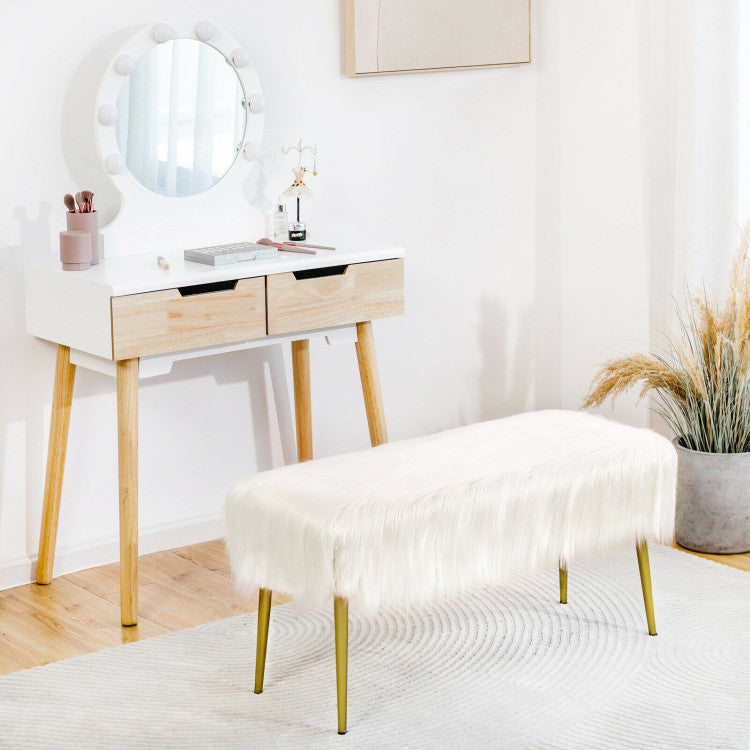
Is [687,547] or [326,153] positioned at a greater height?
[326,153]

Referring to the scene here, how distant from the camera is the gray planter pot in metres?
3.30

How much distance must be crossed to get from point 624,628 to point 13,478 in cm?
153

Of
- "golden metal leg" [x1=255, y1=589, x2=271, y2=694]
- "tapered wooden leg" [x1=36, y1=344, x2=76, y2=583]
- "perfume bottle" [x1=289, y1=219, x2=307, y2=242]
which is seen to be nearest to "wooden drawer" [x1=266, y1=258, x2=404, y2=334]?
"perfume bottle" [x1=289, y1=219, x2=307, y2=242]

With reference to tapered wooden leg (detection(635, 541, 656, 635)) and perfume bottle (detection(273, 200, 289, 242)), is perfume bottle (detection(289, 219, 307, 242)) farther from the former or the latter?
tapered wooden leg (detection(635, 541, 656, 635))

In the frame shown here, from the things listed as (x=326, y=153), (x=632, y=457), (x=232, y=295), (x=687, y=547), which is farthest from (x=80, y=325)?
(x=687, y=547)

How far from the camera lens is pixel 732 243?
3.58 meters

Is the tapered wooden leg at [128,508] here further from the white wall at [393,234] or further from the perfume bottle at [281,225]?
the perfume bottle at [281,225]

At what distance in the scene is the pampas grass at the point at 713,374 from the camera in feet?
10.7

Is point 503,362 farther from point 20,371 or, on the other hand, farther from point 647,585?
point 20,371

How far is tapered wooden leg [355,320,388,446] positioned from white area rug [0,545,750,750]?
57 cm

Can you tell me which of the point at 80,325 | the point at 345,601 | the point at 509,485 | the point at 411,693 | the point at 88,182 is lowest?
the point at 411,693

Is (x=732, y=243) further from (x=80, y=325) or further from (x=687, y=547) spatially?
(x=80, y=325)

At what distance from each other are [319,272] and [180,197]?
40cm

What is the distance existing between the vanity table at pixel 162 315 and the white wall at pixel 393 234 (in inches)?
4.9
